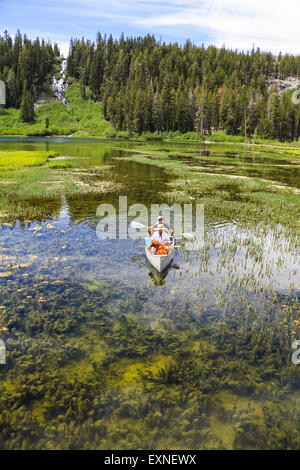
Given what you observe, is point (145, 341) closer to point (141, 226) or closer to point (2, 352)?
point (2, 352)

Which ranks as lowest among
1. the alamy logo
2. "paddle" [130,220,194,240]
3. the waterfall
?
the alamy logo

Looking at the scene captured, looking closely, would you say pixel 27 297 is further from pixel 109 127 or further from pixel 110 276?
pixel 109 127

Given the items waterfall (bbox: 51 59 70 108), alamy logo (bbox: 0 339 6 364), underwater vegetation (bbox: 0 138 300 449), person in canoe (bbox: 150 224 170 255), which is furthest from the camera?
waterfall (bbox: 51 59 70 108)

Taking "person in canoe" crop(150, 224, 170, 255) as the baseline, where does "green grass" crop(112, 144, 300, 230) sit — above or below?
above

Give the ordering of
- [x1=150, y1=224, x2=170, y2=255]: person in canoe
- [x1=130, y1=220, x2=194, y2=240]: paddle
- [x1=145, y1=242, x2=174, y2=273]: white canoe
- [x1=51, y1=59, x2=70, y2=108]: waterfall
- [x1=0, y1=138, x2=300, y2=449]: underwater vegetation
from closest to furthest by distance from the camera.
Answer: [x1=0, y1=138, x2=300, y2=449]: underwater vegetation < [x1=145, y1=242, x2=174, y2=273]: white canoe < [x1=150, y1=224, x2=170, y2=255]: person in canoe < [x1=130, y1=220, x2=194, y2=240]: paddle < [x1=51, y1=59, x2=70, y2=108]: waterfall

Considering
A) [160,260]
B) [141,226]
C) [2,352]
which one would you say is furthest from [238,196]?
[2,352]

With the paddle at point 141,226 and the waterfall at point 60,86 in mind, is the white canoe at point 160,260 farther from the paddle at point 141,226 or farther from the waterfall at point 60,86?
the waterfall at point 60,86

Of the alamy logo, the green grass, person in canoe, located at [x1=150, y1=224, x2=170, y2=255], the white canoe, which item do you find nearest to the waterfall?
the green grass

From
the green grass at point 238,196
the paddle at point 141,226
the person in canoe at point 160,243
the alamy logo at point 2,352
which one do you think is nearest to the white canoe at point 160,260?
the person in canoe at point 160,243

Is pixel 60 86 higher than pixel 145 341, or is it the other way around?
pixel 60 86

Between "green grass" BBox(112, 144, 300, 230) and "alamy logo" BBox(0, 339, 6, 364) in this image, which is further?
"green grass" BBox(112, 144, 300, 230)

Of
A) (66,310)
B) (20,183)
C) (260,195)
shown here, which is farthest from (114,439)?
(20,183)

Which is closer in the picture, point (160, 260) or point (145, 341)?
point (145, 341)

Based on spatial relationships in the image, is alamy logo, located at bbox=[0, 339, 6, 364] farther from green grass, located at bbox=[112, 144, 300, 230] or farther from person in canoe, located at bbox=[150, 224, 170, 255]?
green grass, located at bbox=[112, 144, 300, 230]
